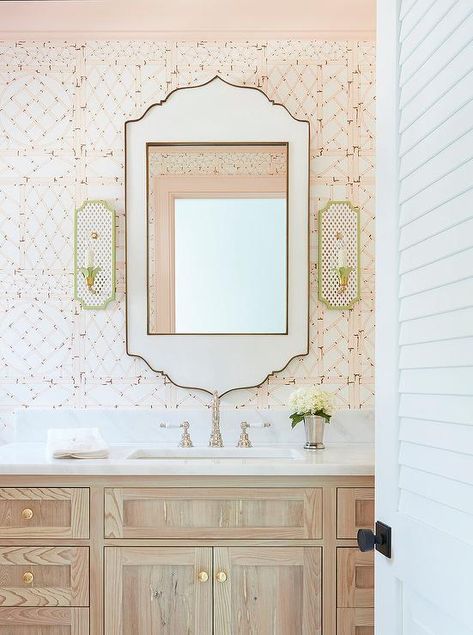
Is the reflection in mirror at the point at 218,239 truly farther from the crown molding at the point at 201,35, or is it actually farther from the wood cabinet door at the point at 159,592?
the wood cabinet door at the point at 159,592

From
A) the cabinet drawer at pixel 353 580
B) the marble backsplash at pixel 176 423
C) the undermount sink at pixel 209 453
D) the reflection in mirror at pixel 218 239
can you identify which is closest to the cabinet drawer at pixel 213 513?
the cabinet drawer at pixel 353 580

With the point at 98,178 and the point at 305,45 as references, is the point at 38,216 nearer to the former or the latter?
the point at 98,178

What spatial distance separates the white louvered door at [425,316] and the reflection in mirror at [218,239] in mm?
1558

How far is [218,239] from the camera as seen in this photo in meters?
2.89

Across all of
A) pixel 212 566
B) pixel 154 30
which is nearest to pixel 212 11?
Answer: pixel 154 30

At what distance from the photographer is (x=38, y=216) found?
9.67 feet

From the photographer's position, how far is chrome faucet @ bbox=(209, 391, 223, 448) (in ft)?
9.02

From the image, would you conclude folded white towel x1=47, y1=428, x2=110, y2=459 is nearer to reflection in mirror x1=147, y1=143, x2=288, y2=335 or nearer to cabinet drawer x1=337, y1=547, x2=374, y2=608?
reflection in mirror x1=147, y1=143, x2=288, y2=335

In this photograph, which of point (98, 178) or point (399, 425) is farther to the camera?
point (98, 178)

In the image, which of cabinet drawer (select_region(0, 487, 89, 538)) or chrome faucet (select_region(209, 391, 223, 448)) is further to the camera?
chrome faucet (select_region(209, 391, 223, 448))

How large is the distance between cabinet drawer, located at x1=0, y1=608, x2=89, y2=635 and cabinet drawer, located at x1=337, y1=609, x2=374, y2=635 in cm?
76

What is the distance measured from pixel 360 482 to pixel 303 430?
58 cm

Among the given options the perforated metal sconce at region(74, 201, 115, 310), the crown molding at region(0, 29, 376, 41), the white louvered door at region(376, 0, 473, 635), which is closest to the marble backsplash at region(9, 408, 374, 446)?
the perforated metal sconce at region(74, 201, 115, 310)

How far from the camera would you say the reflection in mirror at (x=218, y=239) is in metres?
2.89
